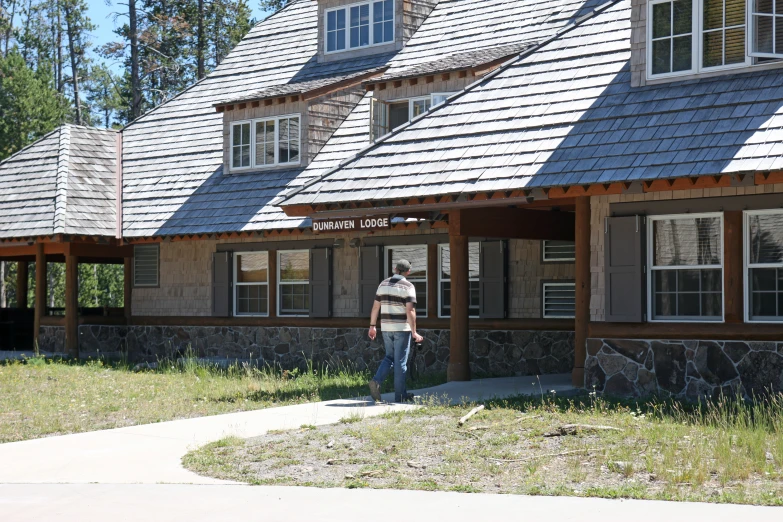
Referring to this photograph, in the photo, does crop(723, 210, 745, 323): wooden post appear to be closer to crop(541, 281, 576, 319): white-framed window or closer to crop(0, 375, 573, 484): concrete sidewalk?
crop(0, 375, 573, 484): concrete sidewalk

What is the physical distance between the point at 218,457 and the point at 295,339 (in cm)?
1203

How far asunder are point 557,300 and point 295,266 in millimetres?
6489

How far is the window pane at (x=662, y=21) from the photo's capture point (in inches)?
656

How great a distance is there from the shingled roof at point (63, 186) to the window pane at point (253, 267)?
118 inches

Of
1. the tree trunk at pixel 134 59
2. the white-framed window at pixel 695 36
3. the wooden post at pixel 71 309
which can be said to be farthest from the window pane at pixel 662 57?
the tree trunk at pixel 134 59

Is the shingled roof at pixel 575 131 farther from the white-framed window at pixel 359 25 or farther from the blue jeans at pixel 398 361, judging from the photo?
the white-framed window at pixel 359 25

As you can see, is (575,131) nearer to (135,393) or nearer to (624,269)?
(624,269)

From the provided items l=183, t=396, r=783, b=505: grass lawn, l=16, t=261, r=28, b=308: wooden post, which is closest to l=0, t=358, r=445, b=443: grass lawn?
l=183, t=396, r=783, b=505: grass lawn

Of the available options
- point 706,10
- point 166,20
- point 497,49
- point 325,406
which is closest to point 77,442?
point 325,406

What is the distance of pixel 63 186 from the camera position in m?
25.8

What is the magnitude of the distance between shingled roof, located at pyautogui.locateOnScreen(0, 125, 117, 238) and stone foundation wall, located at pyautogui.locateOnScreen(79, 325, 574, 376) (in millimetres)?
2736

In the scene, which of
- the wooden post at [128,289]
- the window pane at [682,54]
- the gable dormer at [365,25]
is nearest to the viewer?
the window pane at [682,54]

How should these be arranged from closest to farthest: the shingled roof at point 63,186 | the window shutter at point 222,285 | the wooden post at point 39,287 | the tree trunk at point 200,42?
the window shutter at point 222,285, the shingled roof at point 63,186, the wooden post at point 39,287, the tree trunk at point 200,42

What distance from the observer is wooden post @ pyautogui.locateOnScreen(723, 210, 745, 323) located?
14.8m
